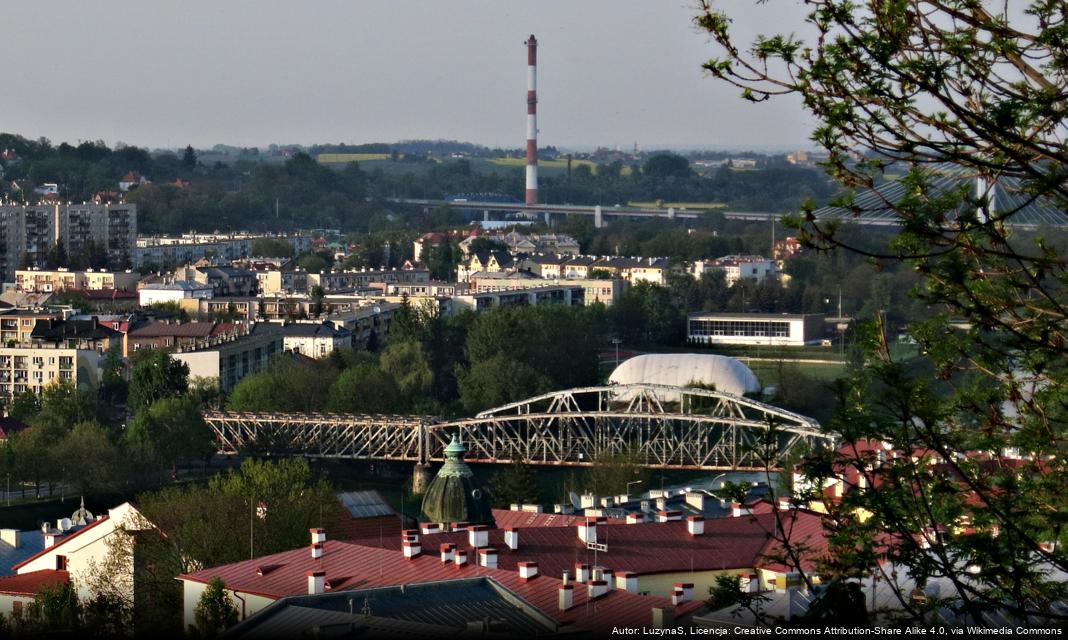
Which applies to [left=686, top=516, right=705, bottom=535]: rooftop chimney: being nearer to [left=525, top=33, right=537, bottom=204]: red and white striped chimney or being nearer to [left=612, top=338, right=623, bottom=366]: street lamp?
Result: [left=612, top=338, right=623, bottom=366]: street lamp

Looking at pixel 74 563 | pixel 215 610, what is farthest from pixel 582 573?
pixel 74 563

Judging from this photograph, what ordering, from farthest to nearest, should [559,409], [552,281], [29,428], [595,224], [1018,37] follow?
[595,224] → [552,281] → [559,409] → [29,428] → [1018,37]

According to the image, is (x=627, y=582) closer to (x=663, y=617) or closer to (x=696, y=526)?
(x=696, y=526)

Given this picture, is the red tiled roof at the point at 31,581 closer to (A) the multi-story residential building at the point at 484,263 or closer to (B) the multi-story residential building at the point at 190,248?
(A) the multi-story residential building at the point at 484,263

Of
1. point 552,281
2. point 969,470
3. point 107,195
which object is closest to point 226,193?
point 107,195

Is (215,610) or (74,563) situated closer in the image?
(215,610)

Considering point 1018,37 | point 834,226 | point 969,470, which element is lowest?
point 969,470

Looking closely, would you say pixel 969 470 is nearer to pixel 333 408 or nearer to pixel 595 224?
pixel 333 408
